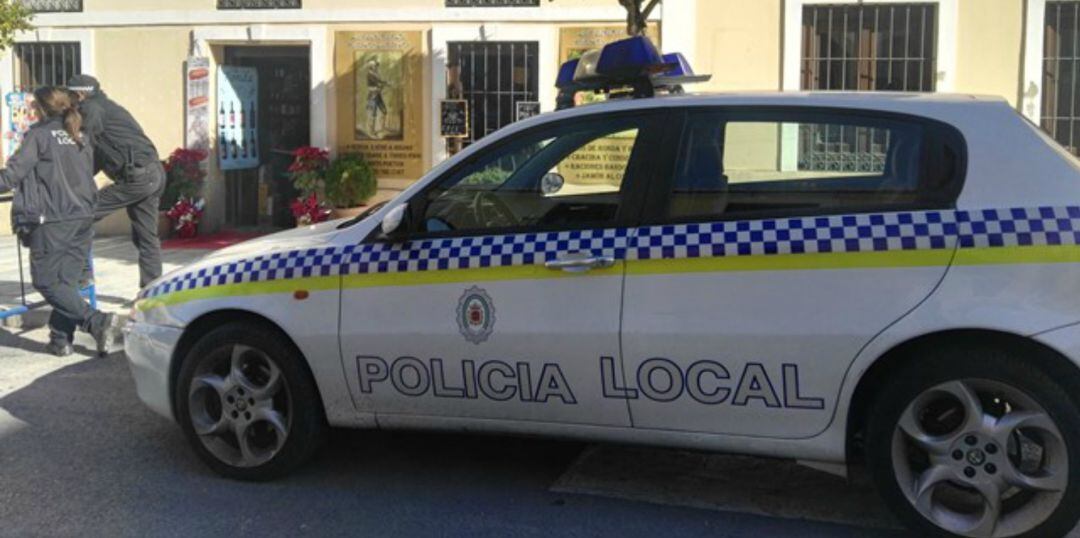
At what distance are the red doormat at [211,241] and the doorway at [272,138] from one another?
0.44 metres

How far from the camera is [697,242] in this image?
155 inches

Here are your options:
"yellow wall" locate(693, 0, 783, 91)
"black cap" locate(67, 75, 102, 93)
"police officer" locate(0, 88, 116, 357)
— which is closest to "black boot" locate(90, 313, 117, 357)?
"police officer" locate(0, 88, 116, 357)

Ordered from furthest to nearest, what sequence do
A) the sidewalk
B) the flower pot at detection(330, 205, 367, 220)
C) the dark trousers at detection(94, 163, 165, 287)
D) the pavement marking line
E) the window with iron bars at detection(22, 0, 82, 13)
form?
the window with iron bars at detection(22, 0, 82, 13)
the flower pot at detection(330, 205, 367, 220)
the sidewalk
the dark trousers at detection(94, 163, 165, 287)
the pavement marking line

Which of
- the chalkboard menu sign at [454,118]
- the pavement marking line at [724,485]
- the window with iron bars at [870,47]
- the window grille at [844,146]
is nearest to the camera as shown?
the window grille at [844,146]

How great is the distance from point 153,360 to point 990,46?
9272mm

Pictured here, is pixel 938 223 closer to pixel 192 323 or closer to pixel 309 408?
pixel 309 408

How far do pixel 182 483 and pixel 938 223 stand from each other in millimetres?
3346

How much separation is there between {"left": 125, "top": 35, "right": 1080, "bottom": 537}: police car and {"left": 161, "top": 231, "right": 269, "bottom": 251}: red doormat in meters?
7.73

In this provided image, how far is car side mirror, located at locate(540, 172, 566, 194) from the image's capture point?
4406 millimetres

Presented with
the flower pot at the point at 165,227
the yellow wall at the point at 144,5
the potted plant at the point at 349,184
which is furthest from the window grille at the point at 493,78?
the flower pot at the point at 165,227

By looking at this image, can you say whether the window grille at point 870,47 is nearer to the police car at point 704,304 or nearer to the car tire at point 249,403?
the police car at point 704,304

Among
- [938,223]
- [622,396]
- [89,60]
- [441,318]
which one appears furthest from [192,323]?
[89,60]

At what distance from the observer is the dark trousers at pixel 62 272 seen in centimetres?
694

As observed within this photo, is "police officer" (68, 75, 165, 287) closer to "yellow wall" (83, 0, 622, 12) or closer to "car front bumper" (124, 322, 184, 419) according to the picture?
"car front bumper" (124, 322, 184, 419)
